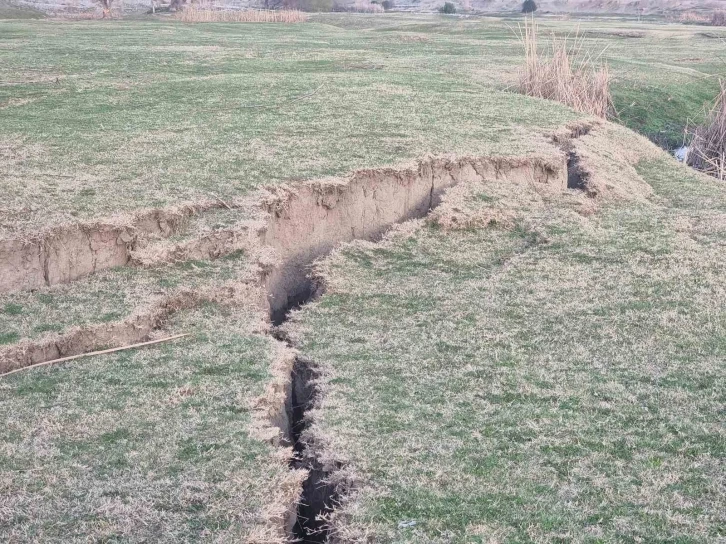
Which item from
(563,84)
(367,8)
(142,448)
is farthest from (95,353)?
(367,8)

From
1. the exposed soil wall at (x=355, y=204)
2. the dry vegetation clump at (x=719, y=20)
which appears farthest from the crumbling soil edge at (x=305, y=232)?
the dry vegetation clump at (x=719, y=20)

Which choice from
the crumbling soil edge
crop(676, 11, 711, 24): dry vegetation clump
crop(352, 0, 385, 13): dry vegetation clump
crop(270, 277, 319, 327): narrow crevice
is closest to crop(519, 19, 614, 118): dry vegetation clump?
the crumbling soil edge

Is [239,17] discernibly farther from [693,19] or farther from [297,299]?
[693,19]

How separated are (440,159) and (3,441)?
3.74 meters

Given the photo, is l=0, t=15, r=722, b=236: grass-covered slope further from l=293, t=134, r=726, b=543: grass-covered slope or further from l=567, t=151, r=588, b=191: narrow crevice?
l=293, t=134, r=726, b=543: grass-covered slope

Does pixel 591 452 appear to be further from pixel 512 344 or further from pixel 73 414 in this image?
pixel 73 414

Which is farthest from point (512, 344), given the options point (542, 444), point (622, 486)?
point (622, 486)

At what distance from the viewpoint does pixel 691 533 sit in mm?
2354

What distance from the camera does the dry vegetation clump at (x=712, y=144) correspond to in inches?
328

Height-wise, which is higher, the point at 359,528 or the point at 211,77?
the point at 211,77

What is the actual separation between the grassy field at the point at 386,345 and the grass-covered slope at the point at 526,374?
0.01 meters

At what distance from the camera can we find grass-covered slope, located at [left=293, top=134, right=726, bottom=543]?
2498 millimetres

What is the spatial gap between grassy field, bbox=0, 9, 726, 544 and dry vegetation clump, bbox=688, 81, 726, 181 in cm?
146

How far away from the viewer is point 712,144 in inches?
335
